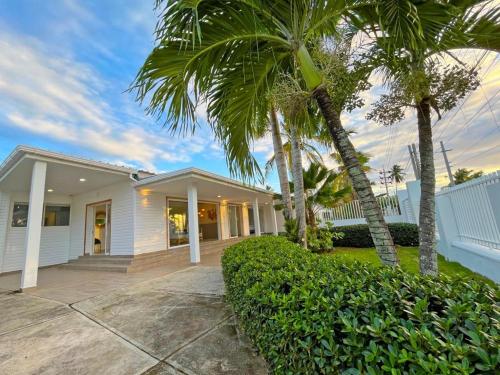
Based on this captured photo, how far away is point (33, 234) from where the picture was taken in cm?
585

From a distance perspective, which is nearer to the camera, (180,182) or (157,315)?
(157,315)

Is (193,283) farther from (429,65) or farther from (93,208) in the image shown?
(93,208)

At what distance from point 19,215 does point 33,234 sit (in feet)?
17.6

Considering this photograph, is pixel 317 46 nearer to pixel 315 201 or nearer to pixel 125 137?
pixel 315 201

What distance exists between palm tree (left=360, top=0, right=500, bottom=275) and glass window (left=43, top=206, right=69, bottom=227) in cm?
1321

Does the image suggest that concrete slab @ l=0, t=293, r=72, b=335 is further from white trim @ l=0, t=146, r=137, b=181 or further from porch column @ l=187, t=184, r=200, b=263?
porch column @ l=187, t=184, r=200, b=263

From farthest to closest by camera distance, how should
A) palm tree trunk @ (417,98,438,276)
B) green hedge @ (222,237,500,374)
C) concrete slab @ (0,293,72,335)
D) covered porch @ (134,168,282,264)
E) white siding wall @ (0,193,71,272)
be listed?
1. white siding wall @ (0,193,71,272)
2. covered porch @ (134,168,282,264)
3. concrete slab @ (0,293,72,335)
4. palm tree trunk @ (417,98,438,276)
5. green hedge @ (222,237,500,374)

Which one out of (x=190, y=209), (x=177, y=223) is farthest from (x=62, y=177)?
(x=177, y=223)

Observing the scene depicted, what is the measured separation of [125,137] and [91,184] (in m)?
4.19

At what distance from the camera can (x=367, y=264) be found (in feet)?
6.94

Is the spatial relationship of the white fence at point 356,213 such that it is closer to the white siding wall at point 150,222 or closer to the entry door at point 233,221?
the entry door at point 233,221

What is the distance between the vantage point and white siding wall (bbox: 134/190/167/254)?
29.2 feet

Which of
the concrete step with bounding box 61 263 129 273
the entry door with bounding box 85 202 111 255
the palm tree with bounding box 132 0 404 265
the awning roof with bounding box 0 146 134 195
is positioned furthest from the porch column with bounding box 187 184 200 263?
the palm tree with bounding box 132 0 404 265

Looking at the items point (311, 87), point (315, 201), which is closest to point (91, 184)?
point (315, 201)
